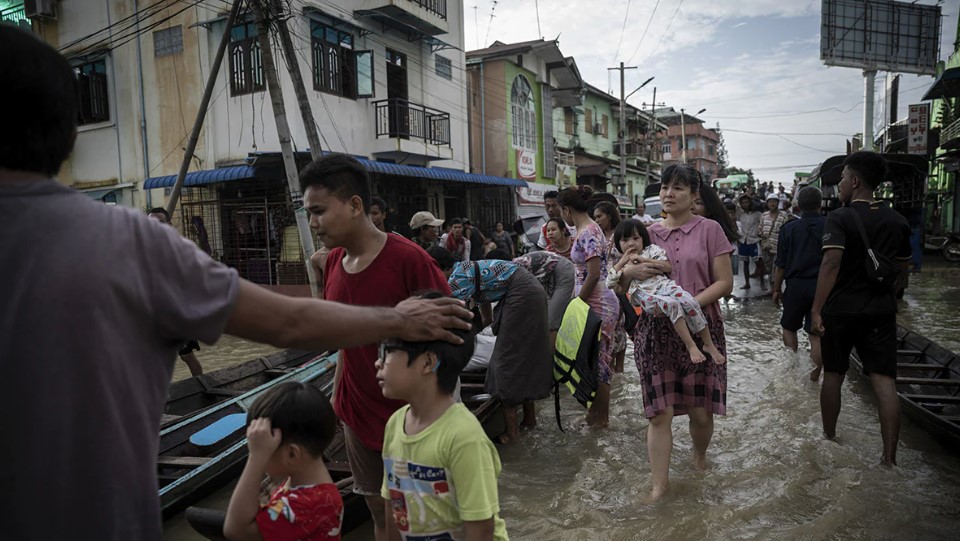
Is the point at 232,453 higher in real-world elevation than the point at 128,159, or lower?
lower

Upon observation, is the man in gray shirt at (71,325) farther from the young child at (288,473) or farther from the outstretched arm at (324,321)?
the young child at (288,473)

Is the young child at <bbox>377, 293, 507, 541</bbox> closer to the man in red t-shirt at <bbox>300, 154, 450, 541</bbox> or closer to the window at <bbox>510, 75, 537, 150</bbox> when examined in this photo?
the man in red t-shirt at <bbox>300, 154, 450, 541</bbox>

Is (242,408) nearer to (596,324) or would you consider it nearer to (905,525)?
(596,324)

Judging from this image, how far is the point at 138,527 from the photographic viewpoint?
4.34ft

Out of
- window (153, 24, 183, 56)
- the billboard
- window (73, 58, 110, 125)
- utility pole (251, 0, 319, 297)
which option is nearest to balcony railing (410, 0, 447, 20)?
window (153, 24, 183, 56)

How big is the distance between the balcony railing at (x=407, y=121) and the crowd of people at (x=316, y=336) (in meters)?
12.1

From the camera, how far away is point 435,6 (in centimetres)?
1814

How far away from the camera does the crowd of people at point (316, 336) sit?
1204mm

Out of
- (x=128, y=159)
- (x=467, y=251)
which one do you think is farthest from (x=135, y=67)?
(x=467, y=251)

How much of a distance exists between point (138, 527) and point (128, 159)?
17814 millimetres

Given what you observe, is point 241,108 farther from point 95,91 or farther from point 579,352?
point 579,352

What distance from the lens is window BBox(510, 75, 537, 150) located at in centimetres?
2439

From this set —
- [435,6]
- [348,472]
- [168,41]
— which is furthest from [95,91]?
[348,472]

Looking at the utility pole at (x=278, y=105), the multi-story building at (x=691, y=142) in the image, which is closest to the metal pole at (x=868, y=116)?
the utility pole at (x=278, y=105)
